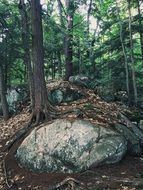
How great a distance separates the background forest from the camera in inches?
580

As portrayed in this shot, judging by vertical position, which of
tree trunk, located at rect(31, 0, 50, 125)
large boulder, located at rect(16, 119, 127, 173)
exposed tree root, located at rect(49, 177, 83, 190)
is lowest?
exposed tree root, located at rect(49, 177, 83, 190)

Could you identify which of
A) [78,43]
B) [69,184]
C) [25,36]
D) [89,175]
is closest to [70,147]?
[89,175]

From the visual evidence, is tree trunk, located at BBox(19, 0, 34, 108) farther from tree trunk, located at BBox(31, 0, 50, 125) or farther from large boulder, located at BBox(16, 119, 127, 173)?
large boulder, located at BBox(16, 119, 127, 173)

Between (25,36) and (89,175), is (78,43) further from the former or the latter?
(89,175)

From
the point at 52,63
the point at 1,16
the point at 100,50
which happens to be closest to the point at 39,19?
the point at 1,16

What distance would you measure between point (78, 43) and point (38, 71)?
7.69 metres

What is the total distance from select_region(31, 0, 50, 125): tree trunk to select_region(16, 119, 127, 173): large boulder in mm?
1124

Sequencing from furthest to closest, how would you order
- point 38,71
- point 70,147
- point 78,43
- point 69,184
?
point 78,43, point 38,71, point 70,147, point 69,184

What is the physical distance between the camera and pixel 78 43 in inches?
779

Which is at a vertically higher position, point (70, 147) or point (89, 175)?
point (70, 147)

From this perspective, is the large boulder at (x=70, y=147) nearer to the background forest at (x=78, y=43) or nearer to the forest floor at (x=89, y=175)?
the forest floor at (x=89, y=175)

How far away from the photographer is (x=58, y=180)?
9633 mm

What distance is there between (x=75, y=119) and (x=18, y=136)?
7.51ft

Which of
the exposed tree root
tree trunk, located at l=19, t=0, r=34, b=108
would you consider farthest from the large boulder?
tree trunk, located at l=19, t=0, r=34, b=108
